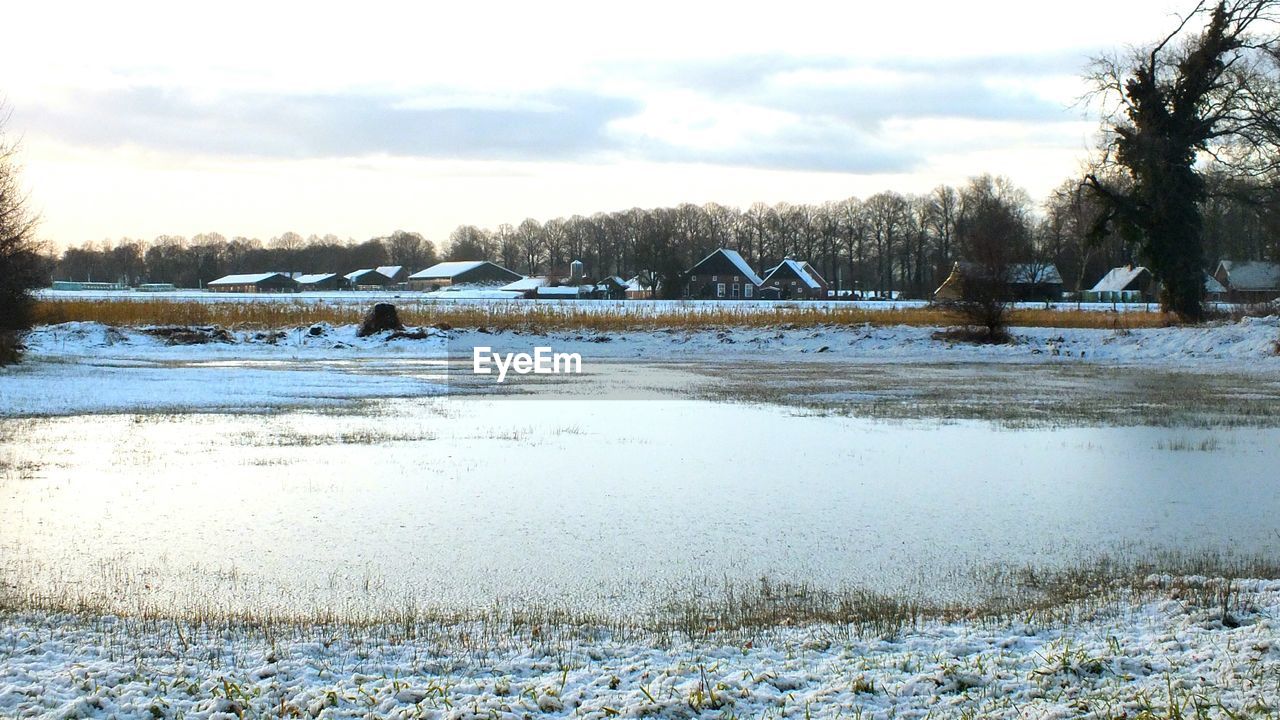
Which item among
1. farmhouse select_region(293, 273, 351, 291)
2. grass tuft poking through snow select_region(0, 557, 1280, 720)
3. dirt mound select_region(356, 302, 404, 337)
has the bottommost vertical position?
grass tuft poking through snow select_region(0, 557, 1280, 720)

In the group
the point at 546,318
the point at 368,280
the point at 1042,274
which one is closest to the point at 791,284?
the point at 1042,274

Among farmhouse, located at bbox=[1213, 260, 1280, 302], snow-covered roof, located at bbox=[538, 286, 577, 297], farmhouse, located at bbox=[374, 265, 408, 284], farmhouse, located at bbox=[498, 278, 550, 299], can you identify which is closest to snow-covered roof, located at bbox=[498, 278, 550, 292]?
farmhouse, located at bbox=[498, 278, 550, 299]

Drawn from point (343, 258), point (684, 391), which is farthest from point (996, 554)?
point (343, 258)

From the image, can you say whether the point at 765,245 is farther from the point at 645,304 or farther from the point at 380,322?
the point at 380,322

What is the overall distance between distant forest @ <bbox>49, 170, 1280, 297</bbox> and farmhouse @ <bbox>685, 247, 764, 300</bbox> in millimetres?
4288

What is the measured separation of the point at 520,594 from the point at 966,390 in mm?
18835

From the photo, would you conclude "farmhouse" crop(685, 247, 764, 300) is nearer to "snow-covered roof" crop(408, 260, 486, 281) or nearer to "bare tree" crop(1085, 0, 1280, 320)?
"snow-covered roof" crop(408, 260, 486, 281)

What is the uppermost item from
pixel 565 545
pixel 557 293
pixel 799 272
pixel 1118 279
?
pixel 799 272

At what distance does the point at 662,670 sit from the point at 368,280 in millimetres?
164956

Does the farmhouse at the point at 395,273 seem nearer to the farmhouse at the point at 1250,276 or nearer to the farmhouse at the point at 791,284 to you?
the farmhouse at the point at 791,284

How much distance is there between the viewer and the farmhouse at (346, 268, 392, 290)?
160 m

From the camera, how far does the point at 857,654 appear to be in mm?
5863

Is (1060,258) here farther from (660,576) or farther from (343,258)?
(343,258)

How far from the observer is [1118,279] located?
96938mm
